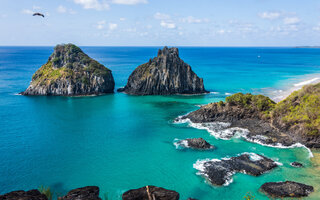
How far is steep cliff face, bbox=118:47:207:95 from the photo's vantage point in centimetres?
11731

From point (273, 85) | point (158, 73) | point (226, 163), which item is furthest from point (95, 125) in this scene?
point (273, 85)

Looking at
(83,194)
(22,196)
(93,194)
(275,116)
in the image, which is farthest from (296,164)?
(22,196)

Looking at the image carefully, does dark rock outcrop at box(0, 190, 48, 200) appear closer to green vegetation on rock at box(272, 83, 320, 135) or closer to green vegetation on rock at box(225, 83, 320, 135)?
green vegetation on rock at box(225, 83, 320, 135)

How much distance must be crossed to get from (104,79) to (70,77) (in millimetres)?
15512

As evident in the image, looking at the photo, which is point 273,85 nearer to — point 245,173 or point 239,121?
point 239,121

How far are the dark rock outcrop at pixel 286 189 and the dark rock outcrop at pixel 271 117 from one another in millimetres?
18536

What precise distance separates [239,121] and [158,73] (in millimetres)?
55234

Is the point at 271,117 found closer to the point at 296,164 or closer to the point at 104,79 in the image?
the point at 296,164

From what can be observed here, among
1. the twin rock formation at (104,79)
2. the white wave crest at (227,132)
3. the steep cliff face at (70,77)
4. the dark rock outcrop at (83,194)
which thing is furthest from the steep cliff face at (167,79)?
the dark rock outcrop at (83,194)

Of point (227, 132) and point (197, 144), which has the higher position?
point (227, 132)

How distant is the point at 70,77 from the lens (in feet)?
377

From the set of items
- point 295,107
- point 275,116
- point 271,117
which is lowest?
point 271,117

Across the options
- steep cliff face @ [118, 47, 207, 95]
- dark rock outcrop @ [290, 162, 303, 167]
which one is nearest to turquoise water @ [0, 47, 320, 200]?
dark rock outcrop @ [290, 162, 303, 167]

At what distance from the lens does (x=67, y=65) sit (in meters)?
120
